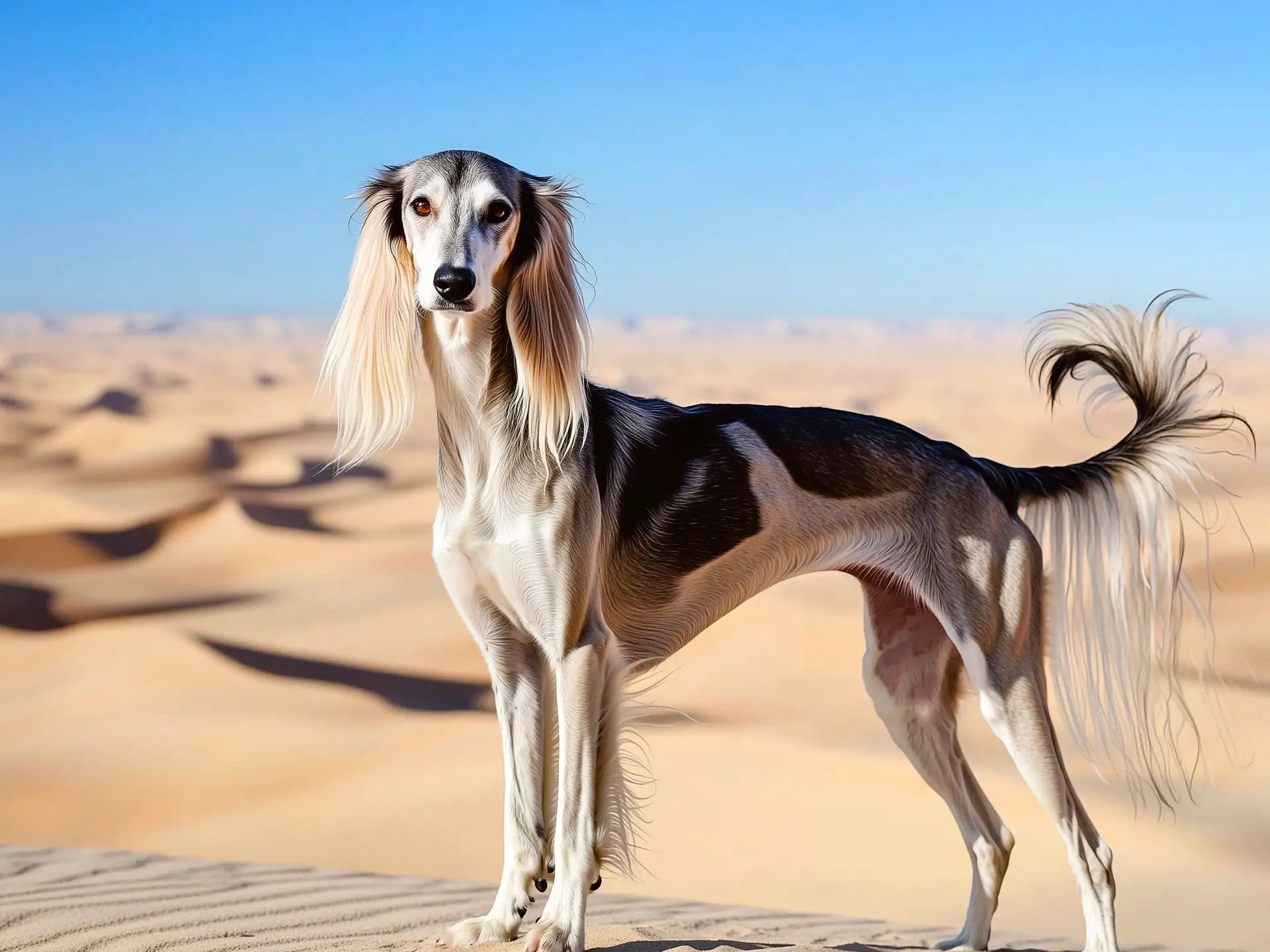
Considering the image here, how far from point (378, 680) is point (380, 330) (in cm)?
909

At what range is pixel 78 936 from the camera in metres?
4.55

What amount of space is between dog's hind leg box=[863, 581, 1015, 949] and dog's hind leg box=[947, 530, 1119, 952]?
1.16 ft

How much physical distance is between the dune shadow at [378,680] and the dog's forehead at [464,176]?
8200 millimetres

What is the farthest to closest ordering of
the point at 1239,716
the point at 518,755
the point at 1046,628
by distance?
the point at 1239,716
the point at 1046,628
the point at 518,755

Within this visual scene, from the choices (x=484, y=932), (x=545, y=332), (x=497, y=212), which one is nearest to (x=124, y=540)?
(x=484, y=932)

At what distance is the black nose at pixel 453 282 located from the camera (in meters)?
3.48

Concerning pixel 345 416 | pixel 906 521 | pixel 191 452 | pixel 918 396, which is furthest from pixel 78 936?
pixel 918 396

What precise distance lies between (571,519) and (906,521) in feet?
4.01

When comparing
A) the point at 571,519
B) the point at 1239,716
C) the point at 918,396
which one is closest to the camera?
the point at 571,519

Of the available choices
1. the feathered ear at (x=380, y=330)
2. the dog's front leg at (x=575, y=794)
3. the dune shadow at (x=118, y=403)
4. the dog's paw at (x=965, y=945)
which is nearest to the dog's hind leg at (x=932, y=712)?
the dog's paw at (x=965, y=945)

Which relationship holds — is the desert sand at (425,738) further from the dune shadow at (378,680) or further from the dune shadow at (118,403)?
the dune shadow at (118,403)

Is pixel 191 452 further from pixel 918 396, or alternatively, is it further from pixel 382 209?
pixel 382 209

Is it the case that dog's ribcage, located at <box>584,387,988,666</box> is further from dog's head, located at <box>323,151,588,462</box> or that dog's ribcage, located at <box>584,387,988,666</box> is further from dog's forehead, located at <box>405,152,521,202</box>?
dog's forehead, located at <box>405,152,521,202</box>

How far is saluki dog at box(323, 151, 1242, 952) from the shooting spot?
12.4 ft
